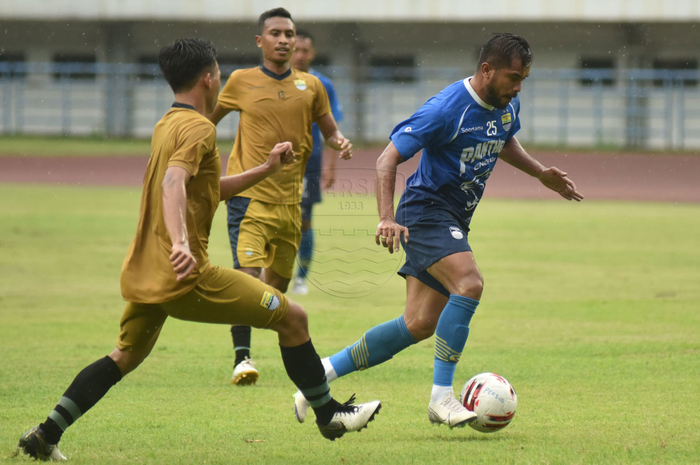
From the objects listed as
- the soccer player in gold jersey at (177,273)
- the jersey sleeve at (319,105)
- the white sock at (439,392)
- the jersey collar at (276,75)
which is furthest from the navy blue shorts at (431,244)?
the jersey collar at (276,75)

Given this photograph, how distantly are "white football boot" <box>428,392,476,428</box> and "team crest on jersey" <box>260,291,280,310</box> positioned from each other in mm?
1065

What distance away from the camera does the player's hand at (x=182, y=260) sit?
3.66 metres

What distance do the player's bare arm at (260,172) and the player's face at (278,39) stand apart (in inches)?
91.0

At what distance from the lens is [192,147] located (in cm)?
390

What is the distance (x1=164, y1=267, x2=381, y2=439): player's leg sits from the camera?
402cm

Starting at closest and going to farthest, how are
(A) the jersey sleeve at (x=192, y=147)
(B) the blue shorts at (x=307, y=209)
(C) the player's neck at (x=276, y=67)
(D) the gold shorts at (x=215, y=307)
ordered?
(A) the jersey sleeve at (x=192, y=147) < (D) the gold shorts at (x=215, y=307) < (C) the player's neck at (x=276, y=67) < (B) the blue shorts at (x=307, y=209)

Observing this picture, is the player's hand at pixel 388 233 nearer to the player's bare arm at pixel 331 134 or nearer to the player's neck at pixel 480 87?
the player's neck at pixel 480 87

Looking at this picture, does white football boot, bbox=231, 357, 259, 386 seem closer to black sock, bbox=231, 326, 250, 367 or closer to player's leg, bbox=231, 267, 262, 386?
player's leg, bbox=231, 267, 262, 386

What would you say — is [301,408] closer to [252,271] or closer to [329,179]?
[252,271]

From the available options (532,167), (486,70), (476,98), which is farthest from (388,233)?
(532,167)

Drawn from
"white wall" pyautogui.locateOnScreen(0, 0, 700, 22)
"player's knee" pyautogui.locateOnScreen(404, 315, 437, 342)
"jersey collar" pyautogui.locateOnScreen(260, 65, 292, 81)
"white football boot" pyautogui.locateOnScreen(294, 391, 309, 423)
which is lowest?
"white football boot" pyautogui.locateOnScreen(294, 391, 309, 423)

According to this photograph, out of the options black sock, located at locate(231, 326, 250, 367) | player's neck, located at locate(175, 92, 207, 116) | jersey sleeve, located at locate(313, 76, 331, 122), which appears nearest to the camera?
player's neck, located at locate(175, 92, 207, 116)

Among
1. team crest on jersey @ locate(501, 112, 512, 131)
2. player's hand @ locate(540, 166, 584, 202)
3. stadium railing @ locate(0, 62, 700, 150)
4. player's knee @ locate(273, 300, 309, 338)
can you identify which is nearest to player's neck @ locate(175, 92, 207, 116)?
player's knee @ locate(273, 300, 309, 338)

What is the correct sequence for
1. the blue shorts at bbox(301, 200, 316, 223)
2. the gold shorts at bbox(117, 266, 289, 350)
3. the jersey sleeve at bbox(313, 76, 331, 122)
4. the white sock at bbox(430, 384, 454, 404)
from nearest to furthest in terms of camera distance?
the gold shorts at bbox(117, 266, 289, 350) → the white sock at bbox(430, 384, 454, 404) → the jersey sleeve at bbox(313, 76, 331, 122) → the blue shorts at bbox(301, 200, 316, 223)
